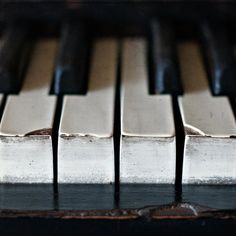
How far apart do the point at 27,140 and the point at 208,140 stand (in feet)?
0.68

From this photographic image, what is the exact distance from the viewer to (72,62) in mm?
970

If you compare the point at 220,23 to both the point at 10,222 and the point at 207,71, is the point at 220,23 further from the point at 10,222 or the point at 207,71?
the point at 10,222

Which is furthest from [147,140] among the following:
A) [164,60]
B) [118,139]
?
[164,60]

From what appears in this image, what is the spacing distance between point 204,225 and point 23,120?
254 mm

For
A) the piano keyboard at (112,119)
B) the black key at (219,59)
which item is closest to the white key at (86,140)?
the piano keyboard at (112,119)

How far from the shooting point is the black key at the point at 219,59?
94 cm

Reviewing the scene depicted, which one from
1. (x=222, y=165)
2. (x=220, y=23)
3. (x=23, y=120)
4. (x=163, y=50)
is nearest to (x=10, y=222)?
(x=23, y=120)

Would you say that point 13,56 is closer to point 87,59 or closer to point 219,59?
point 87,59

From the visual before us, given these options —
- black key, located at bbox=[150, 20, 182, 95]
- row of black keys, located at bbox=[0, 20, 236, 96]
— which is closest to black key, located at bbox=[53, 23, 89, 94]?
row of black keys, located at bbox=[0, 20, 236, 96]

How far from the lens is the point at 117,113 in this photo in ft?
2.88

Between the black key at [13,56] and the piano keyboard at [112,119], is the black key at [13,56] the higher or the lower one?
the higher one

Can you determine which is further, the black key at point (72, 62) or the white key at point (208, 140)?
the black key at point (72, 62)

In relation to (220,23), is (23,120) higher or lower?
lower

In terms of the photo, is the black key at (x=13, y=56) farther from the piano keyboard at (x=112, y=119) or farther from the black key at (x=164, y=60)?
the black key at (x=164, y=60)
